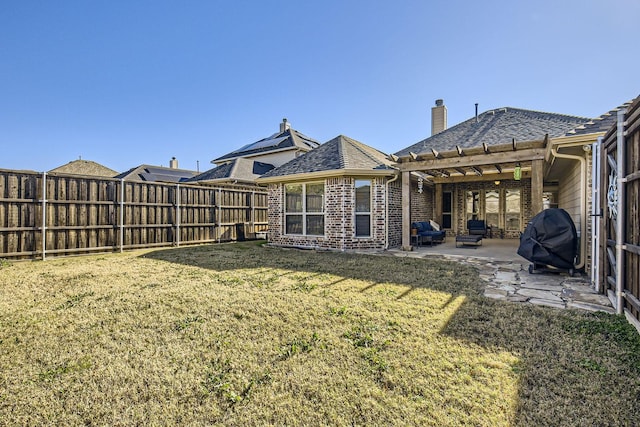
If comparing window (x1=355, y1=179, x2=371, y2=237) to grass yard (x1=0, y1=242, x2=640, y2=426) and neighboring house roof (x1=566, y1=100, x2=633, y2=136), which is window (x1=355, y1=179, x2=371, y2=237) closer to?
grass yard (x1=0, y1=242, x2=640, y2=426)

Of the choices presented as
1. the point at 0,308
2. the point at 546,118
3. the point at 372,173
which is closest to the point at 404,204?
the point at 372,173

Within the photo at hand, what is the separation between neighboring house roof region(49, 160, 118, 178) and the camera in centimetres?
2903

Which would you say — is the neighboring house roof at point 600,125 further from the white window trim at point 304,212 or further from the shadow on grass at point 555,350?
the white window trim at point 304,212

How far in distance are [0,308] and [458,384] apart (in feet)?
17.3

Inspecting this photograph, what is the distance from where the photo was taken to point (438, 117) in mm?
15203

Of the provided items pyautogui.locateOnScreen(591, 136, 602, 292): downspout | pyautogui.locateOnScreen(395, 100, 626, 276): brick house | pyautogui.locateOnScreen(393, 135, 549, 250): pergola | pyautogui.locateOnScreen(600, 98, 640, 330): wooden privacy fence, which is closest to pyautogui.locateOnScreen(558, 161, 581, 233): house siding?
pyautogui.locateOnScreen(395, 100, 626, 276): brick house

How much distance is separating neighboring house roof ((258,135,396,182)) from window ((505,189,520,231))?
20.8 ft

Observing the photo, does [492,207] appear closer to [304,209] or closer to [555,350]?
[304,209]

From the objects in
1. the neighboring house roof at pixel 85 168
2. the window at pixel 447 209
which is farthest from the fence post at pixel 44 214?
the neighboring house roof at pixel 85 168

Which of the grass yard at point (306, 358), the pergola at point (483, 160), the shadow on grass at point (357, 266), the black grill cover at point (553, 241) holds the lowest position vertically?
the grass yard at point (306, 358)

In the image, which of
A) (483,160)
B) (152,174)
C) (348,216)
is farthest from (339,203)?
(152,174)

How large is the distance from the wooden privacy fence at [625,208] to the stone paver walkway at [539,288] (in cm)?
29

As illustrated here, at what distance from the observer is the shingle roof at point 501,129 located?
9.12 meters

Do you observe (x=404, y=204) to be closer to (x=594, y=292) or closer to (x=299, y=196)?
(x=299, y=196)
